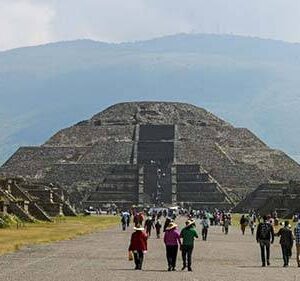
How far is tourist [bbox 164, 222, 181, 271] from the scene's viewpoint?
30.7m

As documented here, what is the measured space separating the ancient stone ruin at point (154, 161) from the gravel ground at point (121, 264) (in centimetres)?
6868

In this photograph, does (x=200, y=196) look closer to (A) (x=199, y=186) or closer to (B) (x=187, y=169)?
(A) (x=199, y=186)

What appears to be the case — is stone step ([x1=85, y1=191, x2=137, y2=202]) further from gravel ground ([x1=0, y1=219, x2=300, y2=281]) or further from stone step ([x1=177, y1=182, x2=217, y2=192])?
gravel ground ([x1=0, y1=219, x2=300, y2=281])

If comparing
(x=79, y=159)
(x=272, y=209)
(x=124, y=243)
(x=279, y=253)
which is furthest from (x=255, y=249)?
(x=79, y=159)

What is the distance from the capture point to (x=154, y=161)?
132 metres

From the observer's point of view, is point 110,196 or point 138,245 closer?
point 138,245

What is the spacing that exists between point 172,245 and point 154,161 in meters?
101

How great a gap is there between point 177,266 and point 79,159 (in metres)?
102

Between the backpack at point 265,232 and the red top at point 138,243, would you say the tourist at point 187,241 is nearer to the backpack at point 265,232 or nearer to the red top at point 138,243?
the red top at point 138,243

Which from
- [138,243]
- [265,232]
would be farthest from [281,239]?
[138,243]

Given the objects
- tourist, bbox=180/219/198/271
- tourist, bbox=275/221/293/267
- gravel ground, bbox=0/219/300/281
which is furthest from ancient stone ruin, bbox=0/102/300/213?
tourist, bbox=180/219/198/271

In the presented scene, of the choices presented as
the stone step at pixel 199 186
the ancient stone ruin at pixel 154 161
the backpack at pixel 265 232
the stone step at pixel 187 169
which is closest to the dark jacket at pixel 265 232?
the backpack at pixel 265 232

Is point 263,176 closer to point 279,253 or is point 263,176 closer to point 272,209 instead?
point 272,209

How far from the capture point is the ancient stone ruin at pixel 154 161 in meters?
120
